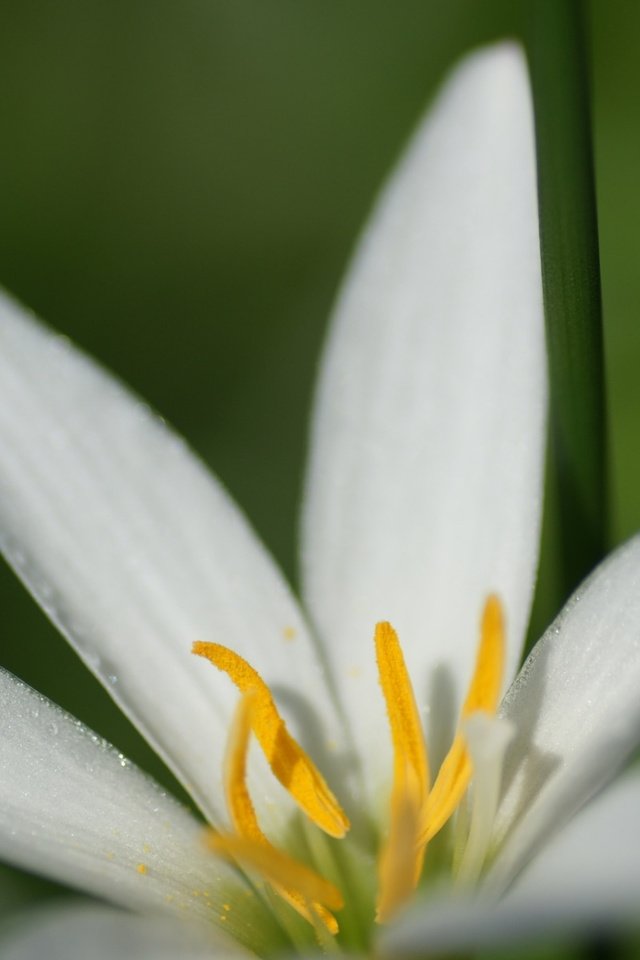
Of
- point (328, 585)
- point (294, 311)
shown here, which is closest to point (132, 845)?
point (328, 585)

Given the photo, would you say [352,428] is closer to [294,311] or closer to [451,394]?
[451,394]

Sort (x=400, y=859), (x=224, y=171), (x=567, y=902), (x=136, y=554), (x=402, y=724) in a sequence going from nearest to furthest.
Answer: (x=567, y=902) → (x=400, y=859) → (x=402, y=724) → (x=136, y=554) → (x=224, y=171)

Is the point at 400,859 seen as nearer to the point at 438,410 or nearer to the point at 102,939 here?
the point at 102,939

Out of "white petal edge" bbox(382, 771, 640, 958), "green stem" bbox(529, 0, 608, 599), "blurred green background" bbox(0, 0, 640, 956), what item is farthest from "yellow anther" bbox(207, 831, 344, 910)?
"blurred green background" bbox(0, 0, 640, 956)

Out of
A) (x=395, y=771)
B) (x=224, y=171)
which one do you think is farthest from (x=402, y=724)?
(x=224, y=171)

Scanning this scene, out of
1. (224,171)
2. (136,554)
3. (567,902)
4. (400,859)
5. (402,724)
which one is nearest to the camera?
(567,902)

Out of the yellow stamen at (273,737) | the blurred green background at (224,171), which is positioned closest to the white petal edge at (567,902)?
the yellow stamen at (273,737)

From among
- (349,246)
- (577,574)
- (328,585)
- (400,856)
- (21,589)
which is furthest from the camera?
(349,246)
